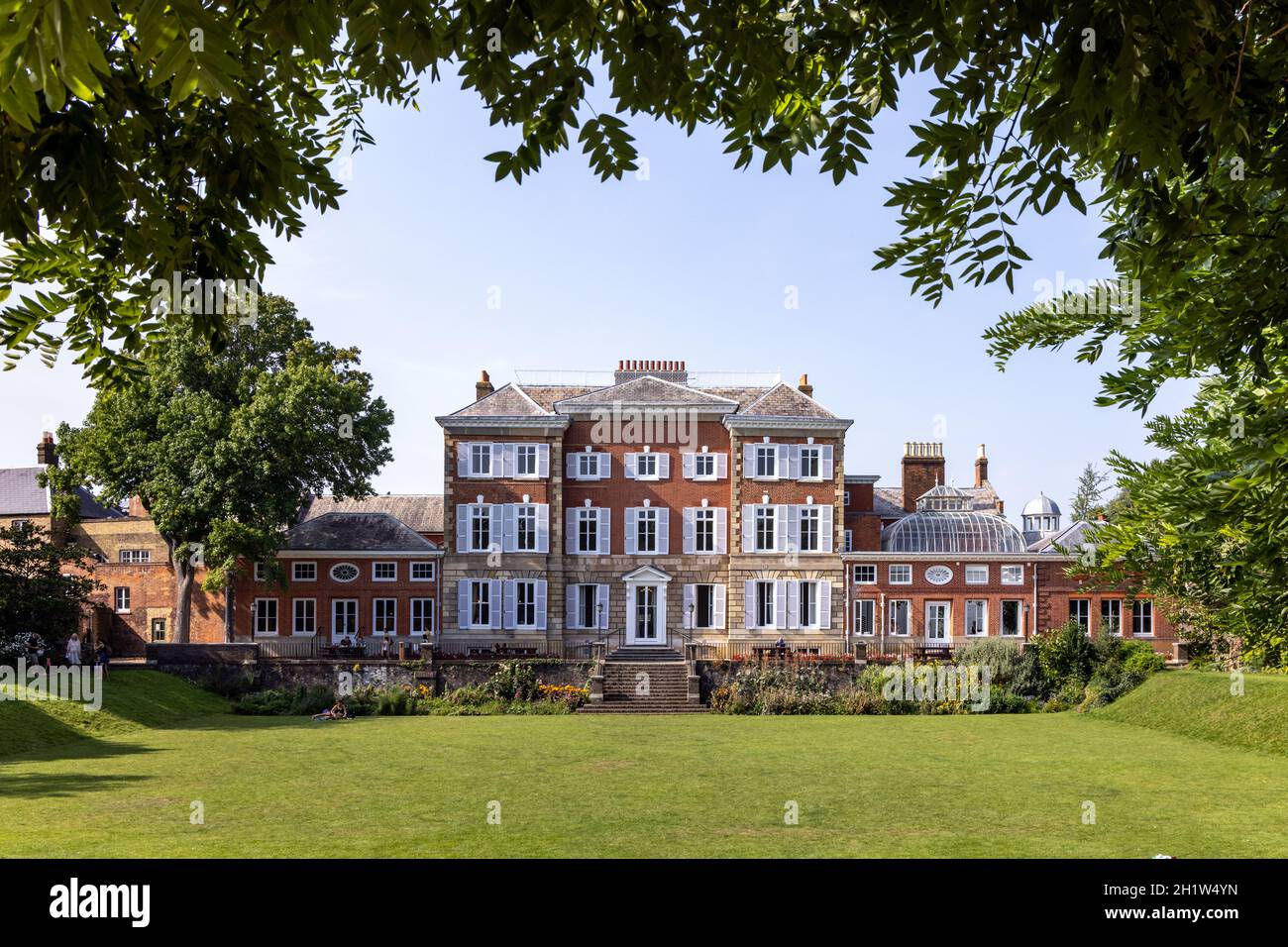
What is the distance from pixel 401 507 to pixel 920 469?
76.2 ft

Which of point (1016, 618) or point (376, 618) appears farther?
point (1016, 618)

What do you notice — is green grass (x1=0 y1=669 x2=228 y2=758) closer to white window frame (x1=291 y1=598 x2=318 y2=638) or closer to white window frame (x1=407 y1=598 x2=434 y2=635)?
white window frame (x1=291 y1=598 x2=318 y2=638)

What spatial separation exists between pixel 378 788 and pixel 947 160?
15.1m

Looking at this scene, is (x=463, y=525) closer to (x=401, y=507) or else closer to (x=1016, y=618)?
(x=401, y=507)

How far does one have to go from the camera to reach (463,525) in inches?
1622

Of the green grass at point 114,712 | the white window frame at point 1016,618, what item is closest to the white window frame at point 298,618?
the green grass at point 114,712

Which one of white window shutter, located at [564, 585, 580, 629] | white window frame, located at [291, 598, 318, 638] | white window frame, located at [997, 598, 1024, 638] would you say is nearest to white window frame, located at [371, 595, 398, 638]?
white window frame, located at [291, 598, 318, 638]

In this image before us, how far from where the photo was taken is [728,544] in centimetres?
4172

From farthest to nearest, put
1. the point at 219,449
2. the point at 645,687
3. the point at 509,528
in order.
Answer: the point at 509,528 → the point at 219,449 → the point at 645,687

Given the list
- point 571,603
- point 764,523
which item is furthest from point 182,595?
point 764,523

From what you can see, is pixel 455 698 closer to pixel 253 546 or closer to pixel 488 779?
pixel 253 546

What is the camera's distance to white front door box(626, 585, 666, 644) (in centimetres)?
4147

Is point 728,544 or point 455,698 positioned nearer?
point 455,698

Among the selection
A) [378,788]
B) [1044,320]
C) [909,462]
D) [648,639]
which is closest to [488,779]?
[378,788]
